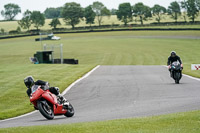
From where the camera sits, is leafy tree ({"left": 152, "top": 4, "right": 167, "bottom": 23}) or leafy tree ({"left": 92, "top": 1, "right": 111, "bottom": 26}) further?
leafy tree ({"left": 92, "top": 1, "right": 111, "bottom": 26})

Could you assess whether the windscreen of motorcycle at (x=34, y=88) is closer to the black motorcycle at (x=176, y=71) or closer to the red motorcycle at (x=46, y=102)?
the red motorcycle at (x=46, y=102)

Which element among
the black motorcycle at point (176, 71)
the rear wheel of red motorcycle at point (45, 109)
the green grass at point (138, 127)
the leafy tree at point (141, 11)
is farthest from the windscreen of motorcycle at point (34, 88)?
the leafy tree at point (141, 11)

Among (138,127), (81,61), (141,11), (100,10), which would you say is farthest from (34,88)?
(100,10)

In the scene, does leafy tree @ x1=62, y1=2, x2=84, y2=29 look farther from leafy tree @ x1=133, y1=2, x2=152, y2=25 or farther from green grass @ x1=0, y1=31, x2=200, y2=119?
green grass @ x1=0, y1=31, x2=200, y2=119

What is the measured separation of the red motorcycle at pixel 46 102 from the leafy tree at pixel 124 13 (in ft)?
497

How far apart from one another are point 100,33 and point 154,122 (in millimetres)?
92956

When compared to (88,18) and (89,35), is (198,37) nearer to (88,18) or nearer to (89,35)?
(89,35)

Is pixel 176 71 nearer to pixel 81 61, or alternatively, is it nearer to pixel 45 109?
pixel 45 109

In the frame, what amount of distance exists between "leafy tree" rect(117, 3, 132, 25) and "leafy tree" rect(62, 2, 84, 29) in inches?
582

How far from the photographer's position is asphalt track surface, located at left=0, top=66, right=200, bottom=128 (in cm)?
1181

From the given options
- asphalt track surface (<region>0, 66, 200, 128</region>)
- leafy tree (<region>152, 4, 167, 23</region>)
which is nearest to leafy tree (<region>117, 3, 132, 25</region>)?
leafy tree (<region>152, 4, 167, 23</region>)

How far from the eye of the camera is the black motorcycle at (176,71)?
20500mm

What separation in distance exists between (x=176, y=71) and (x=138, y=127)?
1209cm

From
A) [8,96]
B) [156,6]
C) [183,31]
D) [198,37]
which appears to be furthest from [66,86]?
[156,6]
